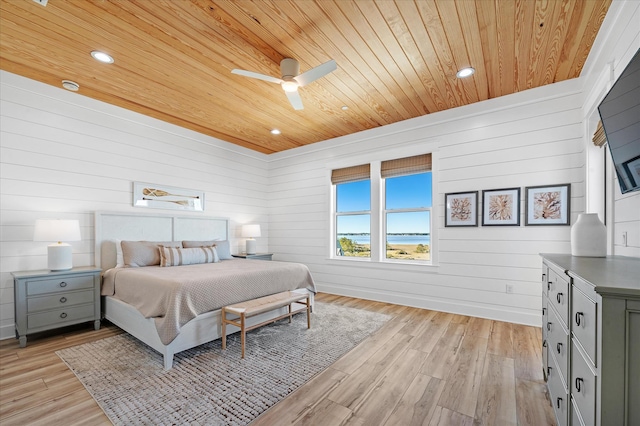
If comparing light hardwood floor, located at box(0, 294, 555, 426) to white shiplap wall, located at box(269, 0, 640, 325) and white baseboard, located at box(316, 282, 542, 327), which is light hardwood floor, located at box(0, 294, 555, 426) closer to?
white baseboard, located at box(316, 282, 542, 327)

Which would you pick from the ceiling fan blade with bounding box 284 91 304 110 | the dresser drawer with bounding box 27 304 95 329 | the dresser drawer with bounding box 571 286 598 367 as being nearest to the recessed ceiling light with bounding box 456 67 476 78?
the ceiling fan blade with bounding box 284 91 304 110

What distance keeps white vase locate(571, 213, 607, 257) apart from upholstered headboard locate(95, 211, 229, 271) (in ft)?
15.4

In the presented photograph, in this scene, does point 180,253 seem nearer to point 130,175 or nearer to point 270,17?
point 130,175

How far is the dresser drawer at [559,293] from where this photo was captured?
4.48ft

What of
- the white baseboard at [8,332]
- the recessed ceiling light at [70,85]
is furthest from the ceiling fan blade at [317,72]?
the white baseboard at [8,332]

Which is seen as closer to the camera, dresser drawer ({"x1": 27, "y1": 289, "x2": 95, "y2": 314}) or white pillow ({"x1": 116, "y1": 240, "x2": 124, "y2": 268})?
dresser drawer ({"x1": 27, "y1": 289, "x2": 95, "y2": 314})

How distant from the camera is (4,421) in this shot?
5.69 feet

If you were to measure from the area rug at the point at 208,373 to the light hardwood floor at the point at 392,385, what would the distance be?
0.35 ft

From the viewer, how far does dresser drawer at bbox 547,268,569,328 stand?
137 cm

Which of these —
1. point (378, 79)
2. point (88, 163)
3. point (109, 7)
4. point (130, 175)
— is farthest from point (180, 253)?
point (378, 79)

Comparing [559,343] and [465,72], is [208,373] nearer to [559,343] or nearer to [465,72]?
[559,343]

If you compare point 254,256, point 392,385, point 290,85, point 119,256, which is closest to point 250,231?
point 254,256

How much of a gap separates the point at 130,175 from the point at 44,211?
104 centimetres

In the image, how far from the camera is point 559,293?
153 cm
